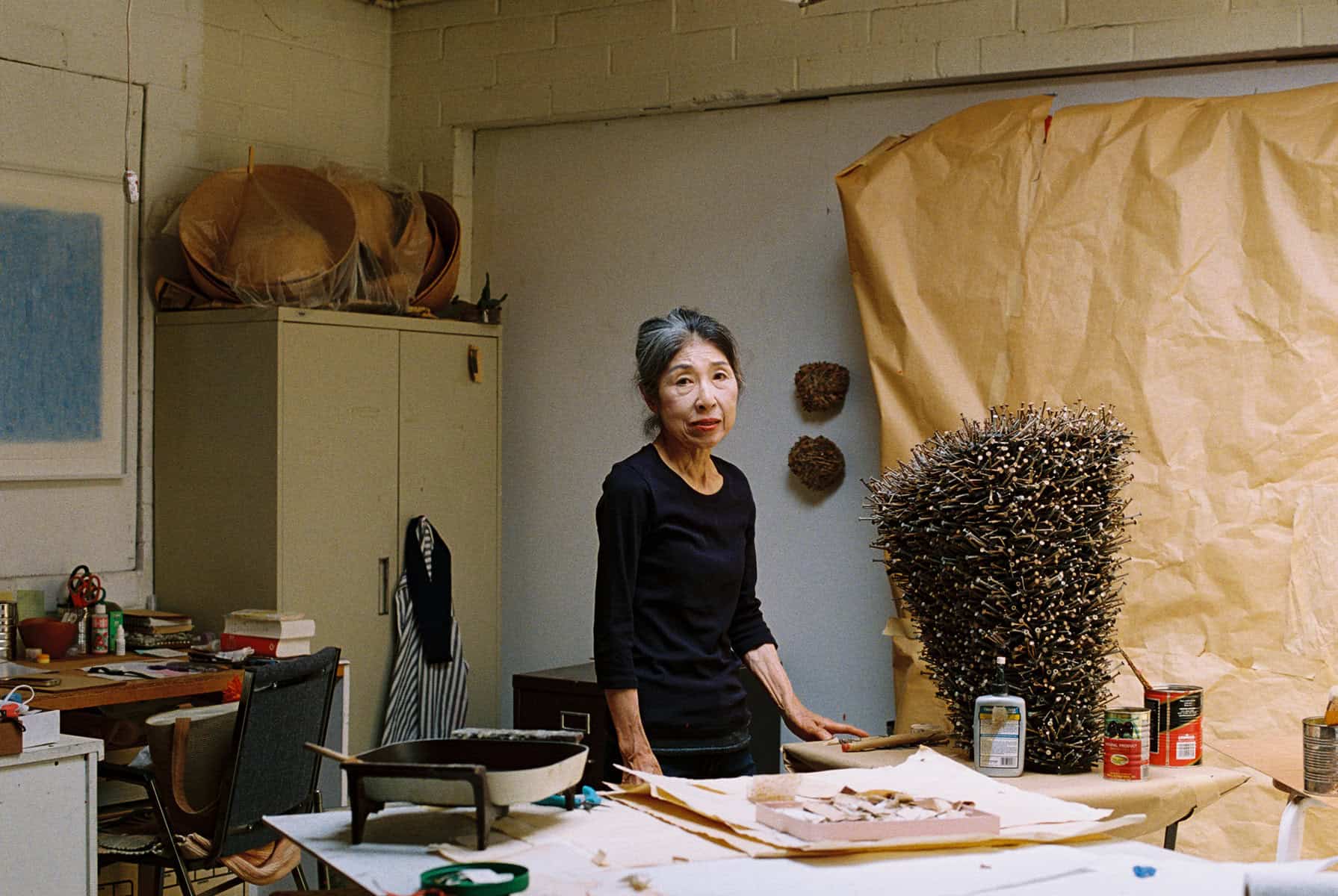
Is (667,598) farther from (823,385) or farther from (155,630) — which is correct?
(155,630)

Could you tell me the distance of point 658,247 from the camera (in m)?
4.75

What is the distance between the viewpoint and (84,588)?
4.16 m

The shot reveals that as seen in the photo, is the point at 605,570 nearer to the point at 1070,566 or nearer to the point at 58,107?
the point at 1070,566

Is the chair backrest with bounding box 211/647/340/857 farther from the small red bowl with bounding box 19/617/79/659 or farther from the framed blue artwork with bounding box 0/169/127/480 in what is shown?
the framed blue artwork with bounding box 0/169/127/480

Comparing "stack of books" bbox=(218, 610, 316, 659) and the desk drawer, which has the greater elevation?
"stack of books" bbox=(218, 610, 316, 659)

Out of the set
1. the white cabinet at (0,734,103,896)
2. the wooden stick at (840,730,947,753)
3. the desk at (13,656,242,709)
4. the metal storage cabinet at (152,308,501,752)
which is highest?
the metal storage cabinet at (152,308,501,752)

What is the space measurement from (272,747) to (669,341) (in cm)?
136

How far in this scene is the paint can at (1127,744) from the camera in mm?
2500

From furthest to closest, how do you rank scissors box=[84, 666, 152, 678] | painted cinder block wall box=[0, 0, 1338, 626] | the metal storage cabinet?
the metal storage cabinet
painted cinder block wall box=[0, 0, 1338, 626]
scissors box=[84, 666, 152, 678]

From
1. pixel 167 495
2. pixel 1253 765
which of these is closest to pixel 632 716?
pixel 1253 765

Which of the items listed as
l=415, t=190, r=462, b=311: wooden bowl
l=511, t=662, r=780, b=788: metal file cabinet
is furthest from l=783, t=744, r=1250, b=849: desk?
l=415, t=190, r=462, b=311: wooden bowl

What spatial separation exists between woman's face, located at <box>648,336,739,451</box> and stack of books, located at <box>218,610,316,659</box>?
64.0 inches

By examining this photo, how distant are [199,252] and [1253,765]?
10.8 ft

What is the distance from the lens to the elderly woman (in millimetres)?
2791
